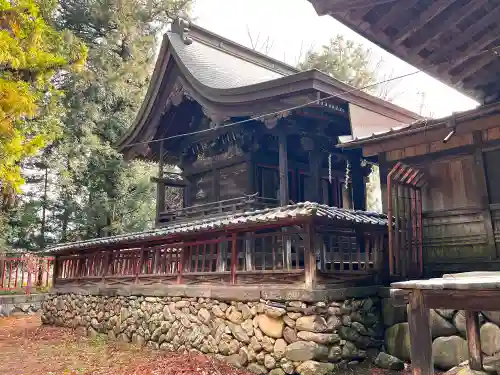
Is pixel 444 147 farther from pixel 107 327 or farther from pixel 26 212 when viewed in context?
pixel 26 212

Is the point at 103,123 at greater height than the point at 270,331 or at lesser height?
greater

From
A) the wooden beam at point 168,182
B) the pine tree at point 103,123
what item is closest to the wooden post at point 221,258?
the wooden beam at point 168,182

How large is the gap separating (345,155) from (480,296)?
31.7 ft

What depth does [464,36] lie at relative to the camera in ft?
16.8

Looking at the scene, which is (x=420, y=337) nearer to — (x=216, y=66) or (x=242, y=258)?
(x=242, y=258)

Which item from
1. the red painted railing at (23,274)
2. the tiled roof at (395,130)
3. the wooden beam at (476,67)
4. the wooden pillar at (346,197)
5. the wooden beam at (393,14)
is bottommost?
the red painted railing at (23,274)

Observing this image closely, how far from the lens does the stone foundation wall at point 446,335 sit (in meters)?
6.57

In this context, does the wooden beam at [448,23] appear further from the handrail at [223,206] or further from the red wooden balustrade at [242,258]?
the handrail at [223,206]

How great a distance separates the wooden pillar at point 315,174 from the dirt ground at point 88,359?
5.12m

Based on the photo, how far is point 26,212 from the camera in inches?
825

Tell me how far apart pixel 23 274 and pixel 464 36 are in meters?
21.0

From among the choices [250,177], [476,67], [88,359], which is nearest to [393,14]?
[476,67]

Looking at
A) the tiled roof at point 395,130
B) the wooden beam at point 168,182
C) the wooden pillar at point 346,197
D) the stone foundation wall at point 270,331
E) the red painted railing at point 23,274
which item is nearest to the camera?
the stone foundation wall at point 270,331

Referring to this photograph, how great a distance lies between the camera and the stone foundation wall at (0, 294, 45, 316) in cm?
1880
